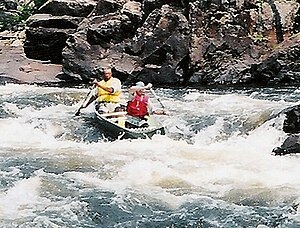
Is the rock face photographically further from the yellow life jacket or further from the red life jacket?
the red life jacket

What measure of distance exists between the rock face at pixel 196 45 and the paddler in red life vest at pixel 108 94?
5486 millimetres

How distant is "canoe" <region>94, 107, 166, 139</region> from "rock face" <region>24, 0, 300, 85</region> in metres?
6.11

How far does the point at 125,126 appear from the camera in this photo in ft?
37.1

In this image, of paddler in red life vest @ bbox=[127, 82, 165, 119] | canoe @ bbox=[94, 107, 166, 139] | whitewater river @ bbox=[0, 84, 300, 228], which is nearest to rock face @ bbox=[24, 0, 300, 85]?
whitewater river @ bbox=[0, 84, 300, 228]

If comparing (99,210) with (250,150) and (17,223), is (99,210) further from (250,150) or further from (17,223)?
(250,150)

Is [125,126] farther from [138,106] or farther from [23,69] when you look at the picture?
[23,69]

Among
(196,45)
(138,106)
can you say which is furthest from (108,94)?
(196,45)

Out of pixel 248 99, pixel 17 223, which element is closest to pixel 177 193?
pixel 17 223

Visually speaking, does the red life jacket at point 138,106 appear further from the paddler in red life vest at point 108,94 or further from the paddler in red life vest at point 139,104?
the paddler in red life vest at point 108,94

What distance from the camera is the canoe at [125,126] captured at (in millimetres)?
10805

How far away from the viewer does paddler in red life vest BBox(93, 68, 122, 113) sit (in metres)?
12.1

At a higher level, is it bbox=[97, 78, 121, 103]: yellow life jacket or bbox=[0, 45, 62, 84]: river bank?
bbox=[97, 78, 121, 103]: yellow life jacket

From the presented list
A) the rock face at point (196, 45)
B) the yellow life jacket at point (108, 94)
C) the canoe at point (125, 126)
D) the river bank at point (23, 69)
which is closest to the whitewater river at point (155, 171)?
the canoe at point (125, 126)

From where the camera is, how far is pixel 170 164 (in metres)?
9.61
